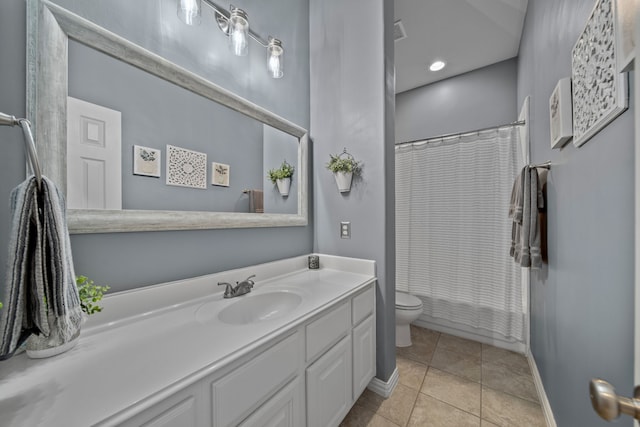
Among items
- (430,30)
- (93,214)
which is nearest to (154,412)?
(93,214)

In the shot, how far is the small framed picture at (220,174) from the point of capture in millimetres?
1275

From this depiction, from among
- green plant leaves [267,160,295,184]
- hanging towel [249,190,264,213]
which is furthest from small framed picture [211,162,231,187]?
green plant leaves [267,160,295,184]

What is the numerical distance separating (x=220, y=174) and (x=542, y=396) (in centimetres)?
232

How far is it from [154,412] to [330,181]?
151 cm

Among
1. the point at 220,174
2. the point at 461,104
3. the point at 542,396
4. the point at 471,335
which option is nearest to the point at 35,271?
the point at 220,174

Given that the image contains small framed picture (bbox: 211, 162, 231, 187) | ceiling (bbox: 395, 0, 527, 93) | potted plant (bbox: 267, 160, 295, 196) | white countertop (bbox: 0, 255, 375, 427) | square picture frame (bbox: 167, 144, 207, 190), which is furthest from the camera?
ceiling (bbox: 395, 0, 527, 93)

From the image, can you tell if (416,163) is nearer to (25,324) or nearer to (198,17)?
(198,17)

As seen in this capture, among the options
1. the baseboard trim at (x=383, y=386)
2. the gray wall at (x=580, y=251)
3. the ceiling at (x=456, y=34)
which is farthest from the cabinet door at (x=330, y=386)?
the ceiling at (x=456, y=34)

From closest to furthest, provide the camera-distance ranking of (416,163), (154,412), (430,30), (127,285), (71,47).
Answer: (154,412)
(71,47)
(127,285)
(430,30)
(416,163)

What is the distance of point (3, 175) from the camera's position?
743 millimetres

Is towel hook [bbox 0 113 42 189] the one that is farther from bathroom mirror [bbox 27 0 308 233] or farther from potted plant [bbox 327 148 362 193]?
potted plant [bbox 327 148 362 193]

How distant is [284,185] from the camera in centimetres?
168

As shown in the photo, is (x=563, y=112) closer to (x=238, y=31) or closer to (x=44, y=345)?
(x=238, y=31)

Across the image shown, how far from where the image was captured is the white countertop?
1.71 feet
